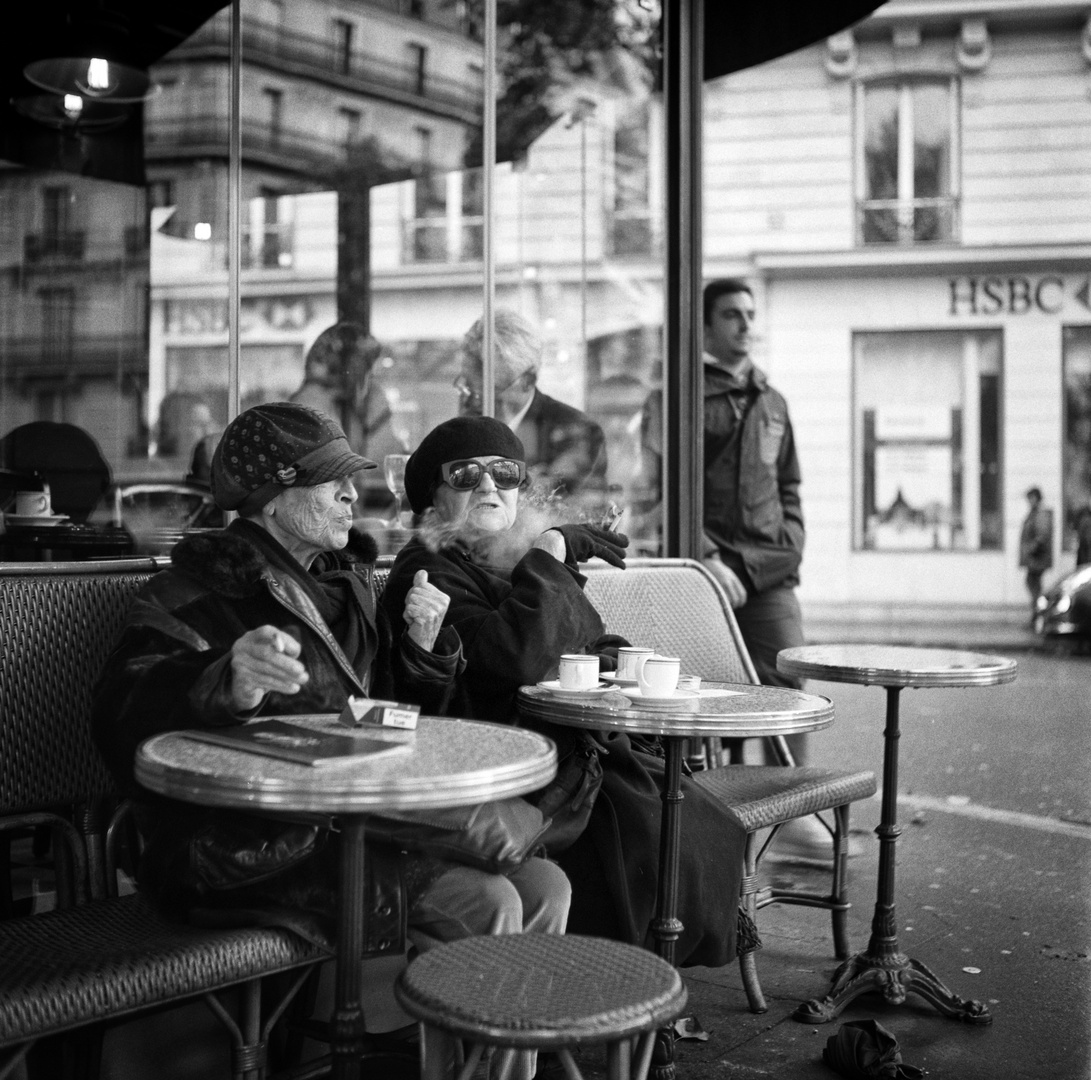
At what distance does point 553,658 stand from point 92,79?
7.38m

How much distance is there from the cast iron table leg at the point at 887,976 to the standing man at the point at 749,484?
1698 mm

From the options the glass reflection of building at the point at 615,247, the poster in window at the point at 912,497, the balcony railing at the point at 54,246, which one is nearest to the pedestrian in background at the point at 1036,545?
the glass reflection of building at the point at 615,247

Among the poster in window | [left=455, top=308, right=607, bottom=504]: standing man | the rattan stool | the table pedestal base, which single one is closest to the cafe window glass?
the poster in window

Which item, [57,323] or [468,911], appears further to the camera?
[57,323]

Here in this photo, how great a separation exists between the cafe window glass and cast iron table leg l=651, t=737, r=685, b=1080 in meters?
16.3

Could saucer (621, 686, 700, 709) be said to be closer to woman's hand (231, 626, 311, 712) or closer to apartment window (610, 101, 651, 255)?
woman's hand (231, 626, 311, 712)

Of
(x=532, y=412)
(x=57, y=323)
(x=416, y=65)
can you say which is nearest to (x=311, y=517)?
(x=532, y=412)

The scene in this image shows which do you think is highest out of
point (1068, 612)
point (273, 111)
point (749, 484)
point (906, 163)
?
point (906, 163)

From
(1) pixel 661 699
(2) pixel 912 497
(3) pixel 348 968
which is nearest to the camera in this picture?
→ (3) pixel 348 968

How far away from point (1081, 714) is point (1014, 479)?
985cm

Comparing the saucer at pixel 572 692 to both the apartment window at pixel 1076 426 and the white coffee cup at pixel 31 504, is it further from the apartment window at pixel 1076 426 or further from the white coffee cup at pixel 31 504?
the apartment window at pixel 1076 426

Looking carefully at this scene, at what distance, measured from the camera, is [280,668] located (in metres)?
2.25

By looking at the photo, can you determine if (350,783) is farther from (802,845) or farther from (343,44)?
(343,44)

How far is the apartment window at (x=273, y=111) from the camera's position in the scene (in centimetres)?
1010
